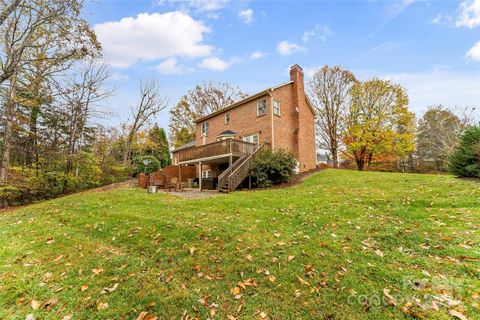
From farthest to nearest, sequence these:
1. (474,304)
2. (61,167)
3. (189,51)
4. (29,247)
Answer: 1. (189,51)
2. (61,167)
3. (29,247)
4. (474,304)

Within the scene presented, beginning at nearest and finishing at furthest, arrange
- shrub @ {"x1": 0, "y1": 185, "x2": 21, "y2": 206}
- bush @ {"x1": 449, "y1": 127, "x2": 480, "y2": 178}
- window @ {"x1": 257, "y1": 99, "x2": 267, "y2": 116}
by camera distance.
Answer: bush @ {"x1": 449, "y1": 127, "x2": 480, "y2": 178}
shrub @ {"x1": 0, "y1": 185, "x2": 21, "y2": 206}
window @ {"x1": 257, "y1": 99, "x2": 267, "y2": 116}

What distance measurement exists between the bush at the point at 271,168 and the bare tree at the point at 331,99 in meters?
14.4

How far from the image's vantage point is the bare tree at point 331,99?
24.4 metres

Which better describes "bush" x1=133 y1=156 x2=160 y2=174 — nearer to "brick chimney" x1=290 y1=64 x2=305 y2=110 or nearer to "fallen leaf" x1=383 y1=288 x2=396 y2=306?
"brick chimney" x1=290 y1=64 x2=305 y2=110

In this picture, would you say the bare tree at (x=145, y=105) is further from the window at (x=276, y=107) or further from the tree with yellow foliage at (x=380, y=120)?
the tree with yellow foliage at (x=380, y=120)

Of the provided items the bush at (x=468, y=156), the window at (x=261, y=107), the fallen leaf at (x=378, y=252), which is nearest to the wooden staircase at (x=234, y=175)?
the window at (x=261, y=107)

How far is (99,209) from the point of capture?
8.01m

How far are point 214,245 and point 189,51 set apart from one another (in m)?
17.4

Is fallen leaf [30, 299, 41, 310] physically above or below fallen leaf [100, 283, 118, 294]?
below

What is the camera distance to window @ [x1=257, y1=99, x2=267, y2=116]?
16734mm

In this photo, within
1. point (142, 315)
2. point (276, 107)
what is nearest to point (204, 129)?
point (276, 107)

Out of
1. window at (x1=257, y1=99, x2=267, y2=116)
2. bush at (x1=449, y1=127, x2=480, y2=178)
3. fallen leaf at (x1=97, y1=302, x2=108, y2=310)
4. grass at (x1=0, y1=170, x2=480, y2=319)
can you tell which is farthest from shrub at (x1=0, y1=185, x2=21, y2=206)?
bush at (x1=449, y1=127, x2=480, y2=178)

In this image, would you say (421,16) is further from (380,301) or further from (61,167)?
(61,167)

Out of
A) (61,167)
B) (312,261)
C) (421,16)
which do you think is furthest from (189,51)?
(312,261)
